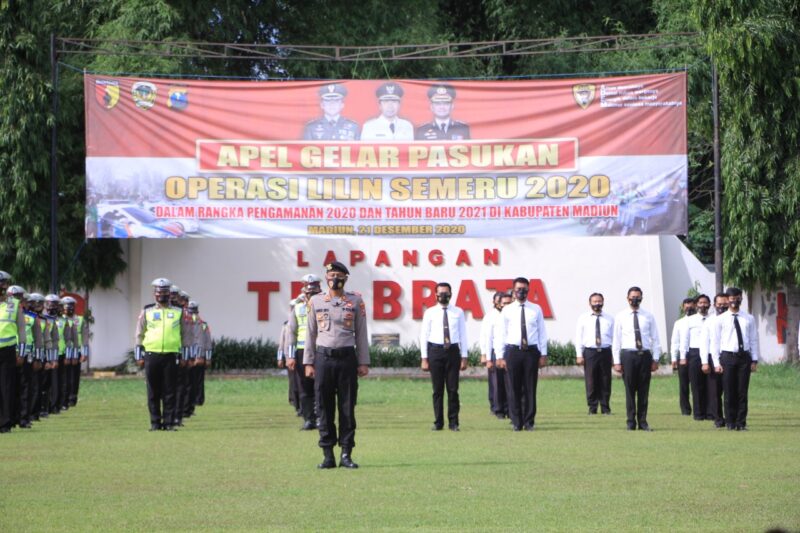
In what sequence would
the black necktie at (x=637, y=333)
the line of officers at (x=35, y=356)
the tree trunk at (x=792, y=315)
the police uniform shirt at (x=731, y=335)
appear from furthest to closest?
the tree trunk at (x=792, y=315), the black necktie at (x=637, y=333), the police uniform shirt at (x=731, y=335), the line of officers at (x=35, y=356)

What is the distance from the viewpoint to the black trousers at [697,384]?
22875 millimetres

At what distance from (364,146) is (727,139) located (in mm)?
9842

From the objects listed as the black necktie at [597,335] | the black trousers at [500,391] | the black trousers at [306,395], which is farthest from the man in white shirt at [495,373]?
the black trousers at [306,395]

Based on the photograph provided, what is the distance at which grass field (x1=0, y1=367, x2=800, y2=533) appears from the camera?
1093 cm

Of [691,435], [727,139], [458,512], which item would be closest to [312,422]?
[691,435]

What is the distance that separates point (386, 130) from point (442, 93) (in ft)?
4.48

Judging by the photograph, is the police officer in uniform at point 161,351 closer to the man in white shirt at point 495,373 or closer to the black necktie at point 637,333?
the man in white shirt at point 495,373

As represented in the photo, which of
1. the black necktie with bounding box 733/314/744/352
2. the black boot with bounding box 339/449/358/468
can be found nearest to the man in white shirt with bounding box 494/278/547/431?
the black necktie with bounding box 733/314/744/352

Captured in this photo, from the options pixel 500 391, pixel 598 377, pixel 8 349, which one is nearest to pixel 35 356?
pixel 8 349

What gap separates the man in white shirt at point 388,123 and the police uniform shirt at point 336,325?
52.7ft

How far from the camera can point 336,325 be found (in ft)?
48.8

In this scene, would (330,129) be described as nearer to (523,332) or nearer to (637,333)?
(523,332)

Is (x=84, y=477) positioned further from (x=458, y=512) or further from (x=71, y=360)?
(x=71, y=360)

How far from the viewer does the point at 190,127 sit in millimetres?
30672
